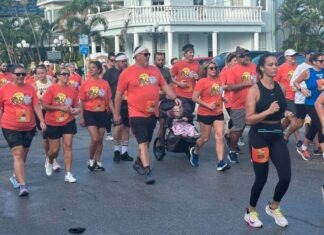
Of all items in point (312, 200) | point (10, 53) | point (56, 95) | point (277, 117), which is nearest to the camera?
point (277, 117)

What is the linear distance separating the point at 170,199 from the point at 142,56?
2273 mm

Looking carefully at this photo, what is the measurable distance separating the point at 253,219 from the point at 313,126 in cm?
441

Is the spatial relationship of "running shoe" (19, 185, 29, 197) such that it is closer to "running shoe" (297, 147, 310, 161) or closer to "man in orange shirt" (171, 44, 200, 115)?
"man in orange shirt" (171, 44, 200, 115)

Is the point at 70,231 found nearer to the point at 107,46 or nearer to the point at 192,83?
the point at 192,83

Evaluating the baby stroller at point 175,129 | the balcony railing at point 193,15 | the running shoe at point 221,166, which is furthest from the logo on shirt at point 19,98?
the balcony railing at point 193,15

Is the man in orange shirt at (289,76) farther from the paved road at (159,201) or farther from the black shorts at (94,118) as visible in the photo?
the black shorts at (94,118)

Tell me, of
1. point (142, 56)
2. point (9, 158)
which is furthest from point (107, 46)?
point (142, 56)

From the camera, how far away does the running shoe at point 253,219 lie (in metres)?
6.77

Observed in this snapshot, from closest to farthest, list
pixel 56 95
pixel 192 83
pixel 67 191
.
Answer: pixel 67 191 < pixel 56 95 < pixel 192 83

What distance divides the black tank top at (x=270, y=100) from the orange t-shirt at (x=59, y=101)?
3.85m

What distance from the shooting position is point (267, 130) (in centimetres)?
668

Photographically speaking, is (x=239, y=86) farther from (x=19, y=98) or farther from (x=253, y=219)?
(x=253, y=219)

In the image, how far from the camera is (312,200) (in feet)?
26.2

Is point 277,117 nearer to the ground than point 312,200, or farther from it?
farther from it
